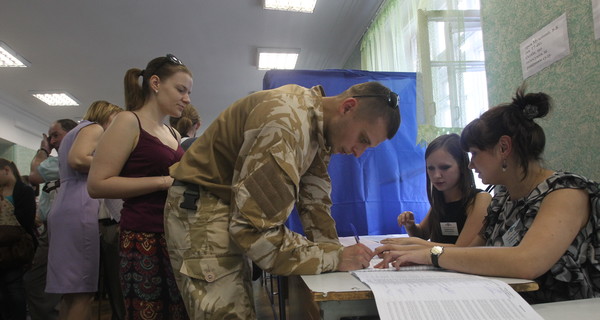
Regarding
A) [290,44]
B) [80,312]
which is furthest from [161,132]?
[290,44]

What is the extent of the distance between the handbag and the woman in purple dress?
85 centimetres

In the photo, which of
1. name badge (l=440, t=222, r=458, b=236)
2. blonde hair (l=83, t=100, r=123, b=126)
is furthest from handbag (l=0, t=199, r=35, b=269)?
name badge (l=440, t=222, r=458, b=236)

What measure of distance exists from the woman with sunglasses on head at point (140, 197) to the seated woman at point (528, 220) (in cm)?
70

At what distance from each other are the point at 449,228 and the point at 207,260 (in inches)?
47.2

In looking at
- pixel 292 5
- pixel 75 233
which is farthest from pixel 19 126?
pixel 75 233

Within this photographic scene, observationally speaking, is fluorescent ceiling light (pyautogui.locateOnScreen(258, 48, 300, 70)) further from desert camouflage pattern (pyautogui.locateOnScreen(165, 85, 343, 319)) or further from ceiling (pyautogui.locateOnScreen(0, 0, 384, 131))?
desert camouflage pattern (pyautogui.locateOnScreen(165, 85, 343, 319))

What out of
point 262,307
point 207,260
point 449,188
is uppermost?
point 449,188

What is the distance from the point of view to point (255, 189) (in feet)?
2.81

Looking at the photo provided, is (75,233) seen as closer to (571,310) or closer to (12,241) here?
(12,241)

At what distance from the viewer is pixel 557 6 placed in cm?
143

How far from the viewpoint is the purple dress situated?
1.55 m

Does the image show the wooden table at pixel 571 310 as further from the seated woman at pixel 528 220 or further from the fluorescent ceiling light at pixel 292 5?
the fluorescent ceiling light at pixel 292 5

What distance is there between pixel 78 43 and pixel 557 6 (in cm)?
454

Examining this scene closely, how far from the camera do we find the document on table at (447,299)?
2.20 ft
